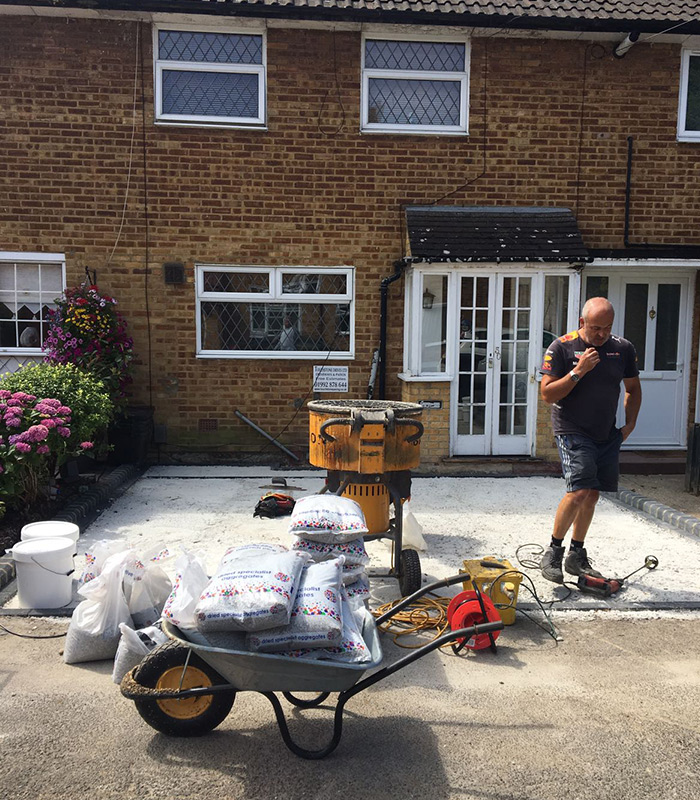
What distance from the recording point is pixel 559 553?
5270 millimetres

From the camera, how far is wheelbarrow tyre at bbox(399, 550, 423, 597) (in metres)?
4.89

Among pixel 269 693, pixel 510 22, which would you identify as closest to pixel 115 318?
pixel 510 22

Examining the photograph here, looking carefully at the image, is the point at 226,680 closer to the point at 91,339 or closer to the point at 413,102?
the point at 91,339

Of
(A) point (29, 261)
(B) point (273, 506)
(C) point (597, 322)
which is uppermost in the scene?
(A) point (29, 261)

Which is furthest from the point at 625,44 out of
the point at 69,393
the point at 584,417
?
the point at 69,393

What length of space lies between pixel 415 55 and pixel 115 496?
6.56m

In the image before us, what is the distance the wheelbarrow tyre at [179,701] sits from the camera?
3299 millimetres

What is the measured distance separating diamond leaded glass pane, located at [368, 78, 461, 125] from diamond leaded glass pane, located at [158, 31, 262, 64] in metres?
1.61

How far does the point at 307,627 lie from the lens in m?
3.10

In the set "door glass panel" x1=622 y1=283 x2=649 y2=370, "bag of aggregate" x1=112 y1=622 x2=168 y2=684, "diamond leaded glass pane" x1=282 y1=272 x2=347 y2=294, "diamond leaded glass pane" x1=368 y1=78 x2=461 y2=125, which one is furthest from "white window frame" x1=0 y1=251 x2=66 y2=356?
"door glass panel" x1=622 y1=283 x2=649 y2=370

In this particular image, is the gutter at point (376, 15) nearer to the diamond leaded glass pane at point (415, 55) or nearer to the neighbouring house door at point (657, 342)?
the diamond leaded glass pane at point (415, 55)

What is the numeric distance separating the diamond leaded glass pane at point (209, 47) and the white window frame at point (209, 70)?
0.05 meters

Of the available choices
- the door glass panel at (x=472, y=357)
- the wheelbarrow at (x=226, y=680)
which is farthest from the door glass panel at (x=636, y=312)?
the wheelbarrow at (x=226, y=680)

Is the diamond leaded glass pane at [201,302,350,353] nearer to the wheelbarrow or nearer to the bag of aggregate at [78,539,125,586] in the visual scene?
the bag of aggregate at [78,539,125,586]
